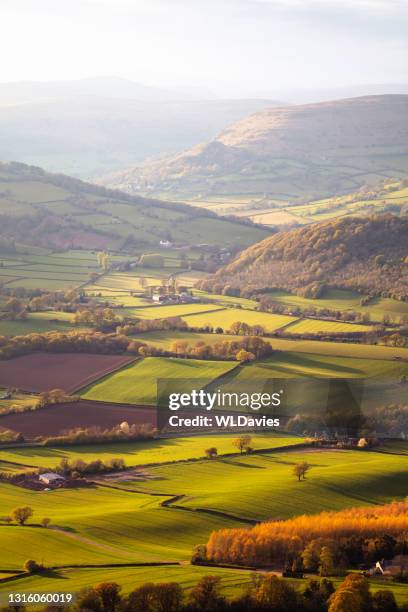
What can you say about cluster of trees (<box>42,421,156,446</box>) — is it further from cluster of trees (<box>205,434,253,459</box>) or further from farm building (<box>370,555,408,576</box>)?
farm building (<box>370,555,408,576</box>)

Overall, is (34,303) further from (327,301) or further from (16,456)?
(16,456)

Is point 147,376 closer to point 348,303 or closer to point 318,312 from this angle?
point 318,312

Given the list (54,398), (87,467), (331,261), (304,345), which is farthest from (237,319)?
(87,467)

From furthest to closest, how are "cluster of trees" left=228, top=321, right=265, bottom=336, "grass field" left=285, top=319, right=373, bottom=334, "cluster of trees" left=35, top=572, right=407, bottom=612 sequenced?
"grass field" left=285, top=319, right=373, bottom=334 → "cluster of trees" left=228, top=321, right=265, bottom=336 → "cluster of trees" left=35, top=572, right=407, bottom=612

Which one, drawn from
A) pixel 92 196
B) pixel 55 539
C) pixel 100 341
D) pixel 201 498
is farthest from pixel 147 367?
pixel 92 196

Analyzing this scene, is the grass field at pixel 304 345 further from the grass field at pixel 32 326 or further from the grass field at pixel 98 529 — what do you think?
the grass field at pixel 98 529

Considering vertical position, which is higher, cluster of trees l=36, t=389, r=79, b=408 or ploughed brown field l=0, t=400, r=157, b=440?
cluster of trees l=36, t=389, r=79, b=408

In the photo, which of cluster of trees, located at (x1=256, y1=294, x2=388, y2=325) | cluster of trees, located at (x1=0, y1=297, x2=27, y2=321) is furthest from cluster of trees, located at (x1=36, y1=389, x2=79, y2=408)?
cluster of trees, located at (x1=256, y1=294, x2=388, y2=325)
